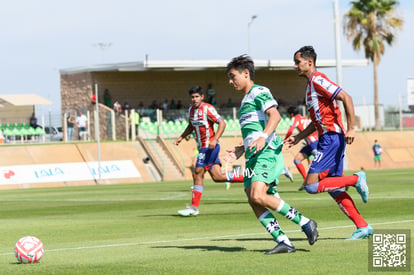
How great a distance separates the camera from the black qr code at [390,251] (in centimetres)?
825

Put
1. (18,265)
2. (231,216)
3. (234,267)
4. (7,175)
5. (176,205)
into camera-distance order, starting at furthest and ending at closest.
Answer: (7,175)
(176,205)
(231,216)
(18,265)
(234,267)

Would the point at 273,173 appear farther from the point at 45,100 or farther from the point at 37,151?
the point at 45,100

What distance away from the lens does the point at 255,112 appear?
10.1 meters

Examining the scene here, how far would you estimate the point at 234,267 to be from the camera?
8.71 meters

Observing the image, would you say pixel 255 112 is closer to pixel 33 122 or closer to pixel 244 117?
pixel 244 117

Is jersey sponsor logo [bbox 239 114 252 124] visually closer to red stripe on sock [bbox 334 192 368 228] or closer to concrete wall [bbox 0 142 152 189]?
red stripe on sock [bbox 334 192 368 228]

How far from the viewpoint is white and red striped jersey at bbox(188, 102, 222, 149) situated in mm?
17109

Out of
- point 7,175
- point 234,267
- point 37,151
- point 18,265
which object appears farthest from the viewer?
point 37,151

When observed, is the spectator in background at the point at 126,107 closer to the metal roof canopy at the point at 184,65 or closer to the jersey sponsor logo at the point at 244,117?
the metal roof canopy at the point at 184,65

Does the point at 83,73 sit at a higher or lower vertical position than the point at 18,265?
higher

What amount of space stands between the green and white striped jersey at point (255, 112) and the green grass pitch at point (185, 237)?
4.29ft

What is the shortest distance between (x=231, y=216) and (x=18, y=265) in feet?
22.1

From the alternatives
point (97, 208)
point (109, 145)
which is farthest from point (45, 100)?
point (97, 208)

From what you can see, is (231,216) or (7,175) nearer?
(231,216)
